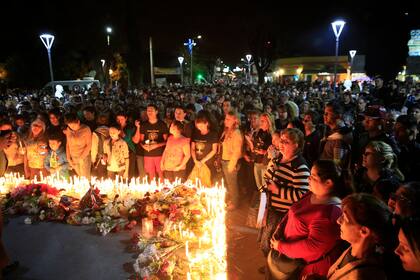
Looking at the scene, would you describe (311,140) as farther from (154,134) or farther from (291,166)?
(154,134)

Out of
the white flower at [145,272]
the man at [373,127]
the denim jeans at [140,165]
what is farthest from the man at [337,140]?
the denim jeans at [140,165]

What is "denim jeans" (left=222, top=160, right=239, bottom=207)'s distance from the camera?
23.0 ft

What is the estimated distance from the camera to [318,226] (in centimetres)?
318

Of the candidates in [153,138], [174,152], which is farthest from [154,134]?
[174,152]

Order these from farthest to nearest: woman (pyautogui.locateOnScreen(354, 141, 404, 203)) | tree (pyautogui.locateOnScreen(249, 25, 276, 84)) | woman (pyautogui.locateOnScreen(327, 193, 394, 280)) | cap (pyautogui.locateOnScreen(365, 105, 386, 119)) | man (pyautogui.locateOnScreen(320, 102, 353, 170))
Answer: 1. tree (pyautogui.locateOnScreen(249, 25, 276, 84))
2. cap (pyautogui.locateOnScreen(365, 105, 386, 119))
3. man (pyautogui.locateOnScreen(320, 102, 353, 170))
4. woman (pyautogui.locateOnScreen(354, 141, 404, 203))
5. woman (pyautogui.locateOnScreen(327, 193, 394, 280))

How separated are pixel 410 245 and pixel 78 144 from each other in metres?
6.38

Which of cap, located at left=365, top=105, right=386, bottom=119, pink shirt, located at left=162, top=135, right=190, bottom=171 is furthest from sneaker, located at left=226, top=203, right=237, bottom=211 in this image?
cap, located at left=365, top=105, right=386, bottom=119

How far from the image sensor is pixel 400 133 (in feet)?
19.0

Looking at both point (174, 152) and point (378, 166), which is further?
point (174, 152)

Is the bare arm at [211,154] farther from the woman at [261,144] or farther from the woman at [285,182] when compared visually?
the woman at [285,182]

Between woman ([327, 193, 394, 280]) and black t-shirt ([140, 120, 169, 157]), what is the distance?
5071 mm

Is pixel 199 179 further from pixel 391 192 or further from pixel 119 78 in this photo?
pixel 119 78

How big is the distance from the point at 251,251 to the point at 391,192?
7.53 feet

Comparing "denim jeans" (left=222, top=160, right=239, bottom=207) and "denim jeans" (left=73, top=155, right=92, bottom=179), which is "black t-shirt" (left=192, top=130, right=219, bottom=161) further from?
"denim jeans" (left=73, top=155, right=92, bottom=179)
